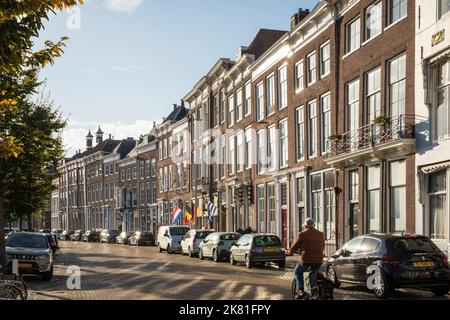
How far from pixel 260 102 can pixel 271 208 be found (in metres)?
7.21

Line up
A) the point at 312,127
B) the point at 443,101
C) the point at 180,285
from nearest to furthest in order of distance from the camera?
the point at 180,285 < the point at 443,101 < the point at 312,127

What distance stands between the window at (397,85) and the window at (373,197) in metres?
2.71

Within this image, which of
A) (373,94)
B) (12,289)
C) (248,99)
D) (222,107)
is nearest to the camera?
(12,289)

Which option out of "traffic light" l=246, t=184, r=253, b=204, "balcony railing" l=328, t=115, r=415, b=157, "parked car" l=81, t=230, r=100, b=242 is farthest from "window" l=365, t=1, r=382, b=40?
"parked car" l=81, t=230, r=100, b=242

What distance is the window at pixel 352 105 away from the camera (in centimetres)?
2977

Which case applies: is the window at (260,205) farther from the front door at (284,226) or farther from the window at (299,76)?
the window at (299,76)

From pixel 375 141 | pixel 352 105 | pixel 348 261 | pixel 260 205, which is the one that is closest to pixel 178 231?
pixel 260 205

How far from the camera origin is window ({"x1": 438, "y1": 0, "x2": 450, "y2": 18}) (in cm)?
2269

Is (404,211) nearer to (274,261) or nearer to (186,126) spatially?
(274,261)

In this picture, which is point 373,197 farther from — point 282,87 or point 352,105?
point 282,87

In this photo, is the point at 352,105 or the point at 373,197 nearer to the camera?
the point at 373,197

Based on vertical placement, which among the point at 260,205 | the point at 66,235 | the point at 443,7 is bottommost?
the point at 66,235

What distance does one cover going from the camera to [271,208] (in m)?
41.6
